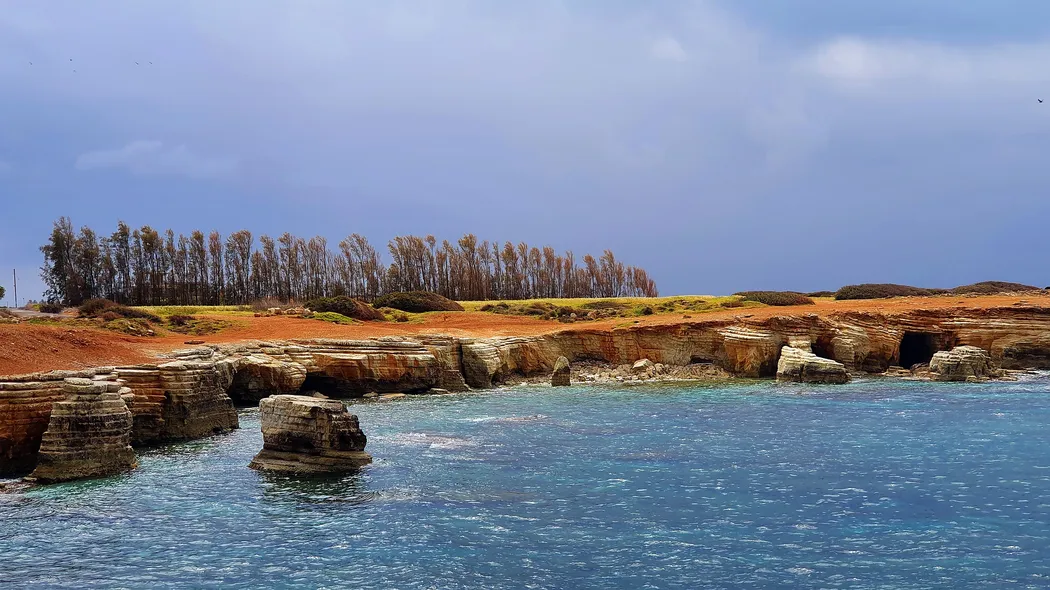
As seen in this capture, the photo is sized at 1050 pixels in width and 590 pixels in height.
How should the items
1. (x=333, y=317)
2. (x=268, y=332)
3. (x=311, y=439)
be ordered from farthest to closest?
1. (x=333, y=317)
2. (x=268, y=332)
3. (x=311, y=439)

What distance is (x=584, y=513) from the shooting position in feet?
49.9

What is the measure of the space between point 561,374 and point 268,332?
56.3ft

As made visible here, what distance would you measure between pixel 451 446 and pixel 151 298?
211ft

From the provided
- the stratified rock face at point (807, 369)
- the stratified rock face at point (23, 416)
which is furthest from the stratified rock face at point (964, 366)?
the stratified rock face at point (23, 416)

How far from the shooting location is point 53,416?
59.3 ft

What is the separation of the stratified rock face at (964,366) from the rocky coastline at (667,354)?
51 millimetres

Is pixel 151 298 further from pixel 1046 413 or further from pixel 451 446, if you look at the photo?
pixel 1046 413

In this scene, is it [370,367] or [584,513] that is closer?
[584,513]

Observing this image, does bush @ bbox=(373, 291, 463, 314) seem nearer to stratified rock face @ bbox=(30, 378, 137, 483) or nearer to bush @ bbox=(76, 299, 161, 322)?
bush @ bbox=(76, 299, 161, 322)

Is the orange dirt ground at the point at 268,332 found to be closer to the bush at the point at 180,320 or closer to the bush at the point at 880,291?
the bush at the point at 180,320

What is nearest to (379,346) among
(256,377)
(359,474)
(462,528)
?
(256,377)

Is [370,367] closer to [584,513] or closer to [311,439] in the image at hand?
[311,439]

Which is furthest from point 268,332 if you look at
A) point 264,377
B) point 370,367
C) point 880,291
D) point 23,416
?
point 880,291

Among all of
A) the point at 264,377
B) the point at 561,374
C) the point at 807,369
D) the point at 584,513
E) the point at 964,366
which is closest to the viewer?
the point at 584,513
